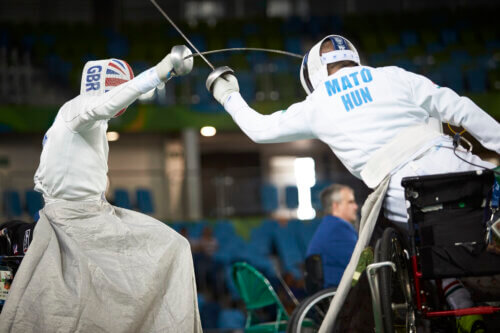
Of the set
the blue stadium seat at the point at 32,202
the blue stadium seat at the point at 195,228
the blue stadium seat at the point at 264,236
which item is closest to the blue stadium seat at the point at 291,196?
the blue stadium seat at the point at 264,236

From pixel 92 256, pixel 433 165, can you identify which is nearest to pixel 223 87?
pixel 92 256

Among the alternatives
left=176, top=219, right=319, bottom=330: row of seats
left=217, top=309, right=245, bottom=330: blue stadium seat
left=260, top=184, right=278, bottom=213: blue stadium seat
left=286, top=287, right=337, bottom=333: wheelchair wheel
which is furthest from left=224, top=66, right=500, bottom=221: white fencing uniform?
left=260, top=184, right=278, bottom=213: blue stadium seat

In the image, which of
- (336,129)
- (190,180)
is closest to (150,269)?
(336,129)

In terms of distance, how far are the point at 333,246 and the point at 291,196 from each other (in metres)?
5.54

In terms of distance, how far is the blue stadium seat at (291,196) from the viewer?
11.2m

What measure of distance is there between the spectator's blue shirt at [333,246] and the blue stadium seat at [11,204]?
20.9 ft

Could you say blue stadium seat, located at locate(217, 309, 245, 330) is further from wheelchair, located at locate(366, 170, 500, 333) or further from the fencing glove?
wheelchair, located at locate(366, 170, 500, 333)

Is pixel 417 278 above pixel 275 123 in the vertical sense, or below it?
below

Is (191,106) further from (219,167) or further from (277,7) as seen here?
(277,7)

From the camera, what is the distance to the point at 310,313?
4395mm

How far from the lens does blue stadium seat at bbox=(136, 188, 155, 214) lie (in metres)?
11.5

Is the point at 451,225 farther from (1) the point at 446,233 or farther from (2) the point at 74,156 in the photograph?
(2) the point at 74,156

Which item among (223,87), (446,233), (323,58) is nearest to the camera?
(446,233)

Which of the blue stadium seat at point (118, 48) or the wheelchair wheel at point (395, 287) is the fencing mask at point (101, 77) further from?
the blue stadium seat at point (118, 48)
